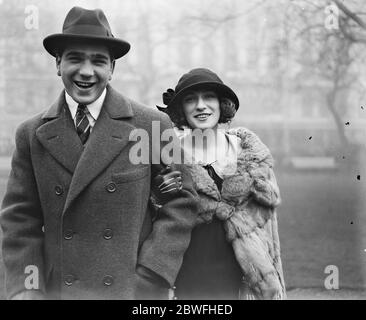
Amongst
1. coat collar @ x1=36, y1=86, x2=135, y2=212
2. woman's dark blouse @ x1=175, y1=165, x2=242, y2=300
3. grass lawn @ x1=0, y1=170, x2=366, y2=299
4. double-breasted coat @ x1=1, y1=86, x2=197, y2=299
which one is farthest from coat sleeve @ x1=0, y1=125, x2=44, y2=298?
grass lawn @ x1=0, y1=170, x2=366, y2=299

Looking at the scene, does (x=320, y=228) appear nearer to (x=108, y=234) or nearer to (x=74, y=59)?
(x=108, y=234)

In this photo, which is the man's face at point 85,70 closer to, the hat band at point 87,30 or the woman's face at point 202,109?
the hat band at point 87,30

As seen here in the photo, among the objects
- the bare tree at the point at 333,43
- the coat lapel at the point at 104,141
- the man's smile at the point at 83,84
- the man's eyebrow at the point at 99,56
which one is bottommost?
the coat lapel at the point at 104,141

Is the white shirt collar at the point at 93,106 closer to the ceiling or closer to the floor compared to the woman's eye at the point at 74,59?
closer to the floor

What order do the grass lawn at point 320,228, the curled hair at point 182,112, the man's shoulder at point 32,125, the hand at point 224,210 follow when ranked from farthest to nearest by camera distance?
1. the grass lawn at point 320,228
2. the curled hair at point 182,112
3. the hand at point 224,210
4. the man's shoulder at point 32,125

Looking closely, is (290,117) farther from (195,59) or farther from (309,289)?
(309,289)

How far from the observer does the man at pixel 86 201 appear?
6.75 ft

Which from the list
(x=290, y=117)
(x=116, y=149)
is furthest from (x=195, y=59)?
(x=116, y=149)

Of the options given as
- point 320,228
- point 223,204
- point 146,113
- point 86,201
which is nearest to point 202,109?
point 146,113

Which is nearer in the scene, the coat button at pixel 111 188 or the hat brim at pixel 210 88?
the coat button at pixel 111 188

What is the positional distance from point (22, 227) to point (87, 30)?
0.76m

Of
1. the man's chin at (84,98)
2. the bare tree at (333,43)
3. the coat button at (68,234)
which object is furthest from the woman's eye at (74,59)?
the bare tree at (333,43)

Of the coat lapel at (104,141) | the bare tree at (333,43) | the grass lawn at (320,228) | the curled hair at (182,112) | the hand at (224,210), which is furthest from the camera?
the grass lawn at (320,228)

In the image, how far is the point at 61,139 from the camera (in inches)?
82.4
